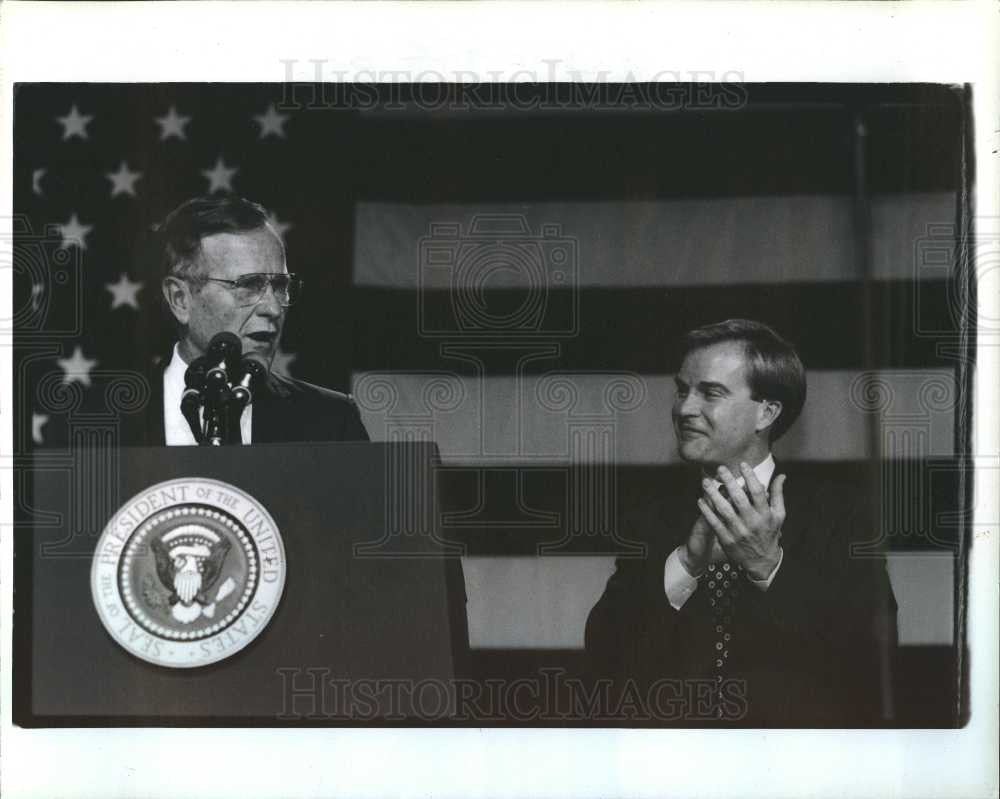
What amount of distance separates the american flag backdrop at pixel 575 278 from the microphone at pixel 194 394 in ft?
0.43

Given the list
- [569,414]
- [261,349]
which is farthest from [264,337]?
[569,414]

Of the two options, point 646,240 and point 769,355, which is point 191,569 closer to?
point 646,240

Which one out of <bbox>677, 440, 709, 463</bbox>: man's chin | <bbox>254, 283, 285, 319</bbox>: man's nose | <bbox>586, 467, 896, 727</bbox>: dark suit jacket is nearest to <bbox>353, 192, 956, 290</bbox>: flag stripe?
<bbox>254, 283, 285, 319</bbox>: man's nose

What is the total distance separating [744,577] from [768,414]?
479 mm

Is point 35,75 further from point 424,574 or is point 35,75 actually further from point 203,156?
point 424,574

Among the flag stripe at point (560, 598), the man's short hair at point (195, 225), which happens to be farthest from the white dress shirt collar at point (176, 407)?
the flag stripe at point (560, 598)

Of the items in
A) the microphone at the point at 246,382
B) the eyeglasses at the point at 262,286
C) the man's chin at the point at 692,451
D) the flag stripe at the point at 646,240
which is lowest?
the man's chin at the point at 692,451

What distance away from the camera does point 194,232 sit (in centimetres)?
341

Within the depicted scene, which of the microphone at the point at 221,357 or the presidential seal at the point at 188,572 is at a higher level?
the microphone at the point at 221,357

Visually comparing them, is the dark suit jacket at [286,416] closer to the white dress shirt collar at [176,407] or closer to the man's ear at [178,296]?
the white dress shirt collar at [176,407]

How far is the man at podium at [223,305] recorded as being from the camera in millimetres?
3391

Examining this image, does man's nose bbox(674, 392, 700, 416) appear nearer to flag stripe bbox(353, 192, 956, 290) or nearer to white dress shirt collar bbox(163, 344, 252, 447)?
flag stripe bbox(353, 192, 956, 290)

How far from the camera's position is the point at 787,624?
3.34m

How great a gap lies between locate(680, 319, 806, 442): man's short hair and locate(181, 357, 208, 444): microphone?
142 centimetres
